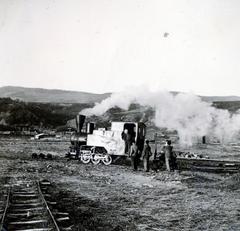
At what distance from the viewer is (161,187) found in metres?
11.1

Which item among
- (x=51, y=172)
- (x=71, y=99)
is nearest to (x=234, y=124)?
(x=51, y=172)

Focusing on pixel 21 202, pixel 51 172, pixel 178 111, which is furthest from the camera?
pixel 178 111

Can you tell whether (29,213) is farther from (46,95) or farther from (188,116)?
(46,95)

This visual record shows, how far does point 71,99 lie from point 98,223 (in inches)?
2811

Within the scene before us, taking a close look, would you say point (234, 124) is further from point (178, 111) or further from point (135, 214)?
point (135, 214)

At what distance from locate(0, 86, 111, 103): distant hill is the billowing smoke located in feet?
125

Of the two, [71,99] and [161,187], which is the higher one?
[71,99]

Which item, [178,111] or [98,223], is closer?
[98,223]

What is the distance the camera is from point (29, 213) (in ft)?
22.8

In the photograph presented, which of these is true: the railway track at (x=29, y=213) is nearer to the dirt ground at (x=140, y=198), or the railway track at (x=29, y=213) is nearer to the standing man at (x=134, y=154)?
the dirt ground at (x=140, y=198)

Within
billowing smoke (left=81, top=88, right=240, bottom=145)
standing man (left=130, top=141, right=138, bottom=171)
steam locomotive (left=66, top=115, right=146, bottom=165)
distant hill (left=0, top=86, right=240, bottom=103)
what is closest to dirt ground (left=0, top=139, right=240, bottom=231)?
standing man (left=130, top=141, right=138, bottom=171)

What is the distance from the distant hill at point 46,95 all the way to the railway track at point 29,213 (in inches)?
2591

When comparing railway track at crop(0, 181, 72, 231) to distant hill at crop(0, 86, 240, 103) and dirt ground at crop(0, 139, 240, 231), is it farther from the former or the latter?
distant hill at crop(0, 86, 240, 103)

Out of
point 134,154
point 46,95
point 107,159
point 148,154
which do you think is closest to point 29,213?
point 148,154
